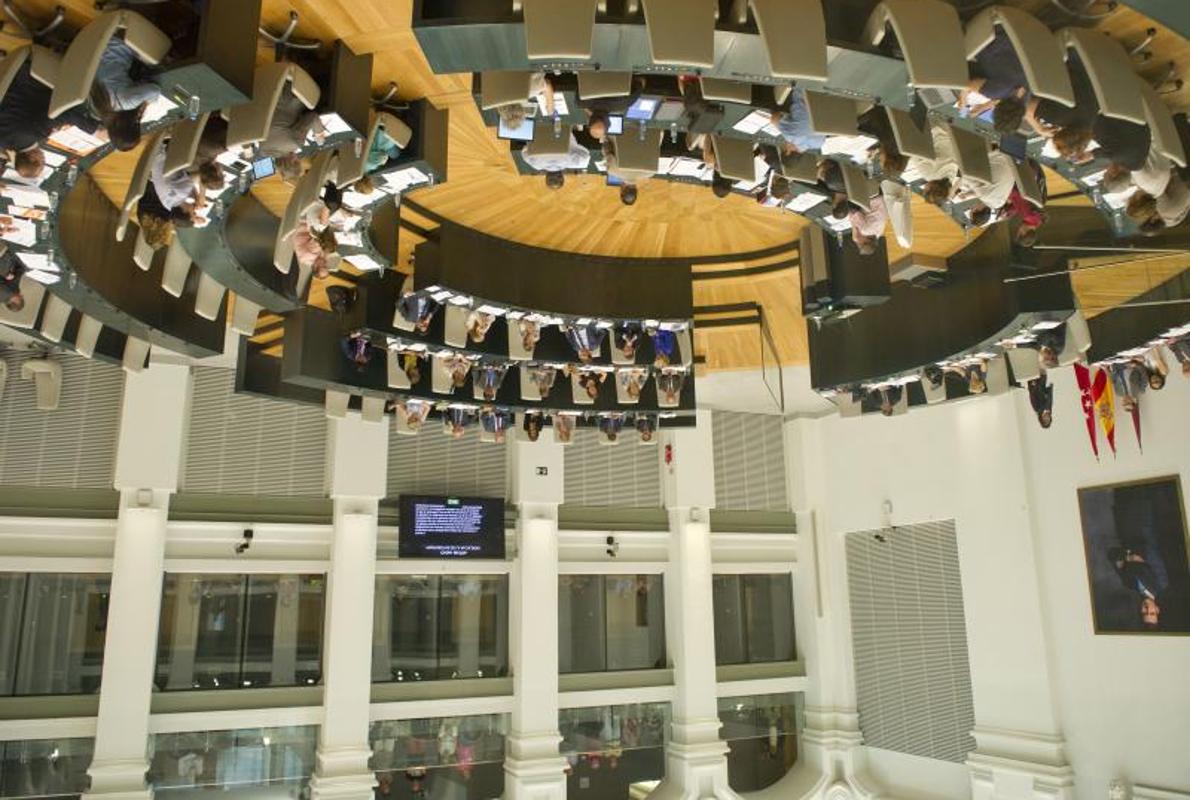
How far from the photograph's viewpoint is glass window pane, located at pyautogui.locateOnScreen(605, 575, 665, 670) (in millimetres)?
18359

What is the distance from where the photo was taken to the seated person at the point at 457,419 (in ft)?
35.4

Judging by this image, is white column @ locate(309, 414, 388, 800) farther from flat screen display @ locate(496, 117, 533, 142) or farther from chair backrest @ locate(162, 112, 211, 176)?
flat screen display @ locate(496, 117, 533, 142)

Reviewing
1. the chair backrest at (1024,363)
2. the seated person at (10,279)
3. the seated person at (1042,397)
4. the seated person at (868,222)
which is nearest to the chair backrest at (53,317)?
the seated person at (10,279)

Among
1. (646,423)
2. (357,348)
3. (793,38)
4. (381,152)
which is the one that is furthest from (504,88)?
(646,423)

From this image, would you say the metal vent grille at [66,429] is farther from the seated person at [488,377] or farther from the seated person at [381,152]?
the seated person at [381,152]

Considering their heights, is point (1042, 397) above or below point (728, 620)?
above

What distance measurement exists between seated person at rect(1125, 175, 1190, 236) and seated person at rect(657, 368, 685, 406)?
15.7 feet

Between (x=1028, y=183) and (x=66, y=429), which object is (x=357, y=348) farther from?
(x=66, y=429)

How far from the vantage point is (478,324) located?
8.42 m

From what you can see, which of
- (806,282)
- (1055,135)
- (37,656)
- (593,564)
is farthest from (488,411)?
(37,656)

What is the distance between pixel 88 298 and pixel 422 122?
3.19 meters

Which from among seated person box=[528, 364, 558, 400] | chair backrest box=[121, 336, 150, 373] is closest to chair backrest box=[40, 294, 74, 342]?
chair backrest box=[121, 336, 150, 373]

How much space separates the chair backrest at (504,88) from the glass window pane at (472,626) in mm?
13390

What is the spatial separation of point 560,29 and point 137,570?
13434 mm
